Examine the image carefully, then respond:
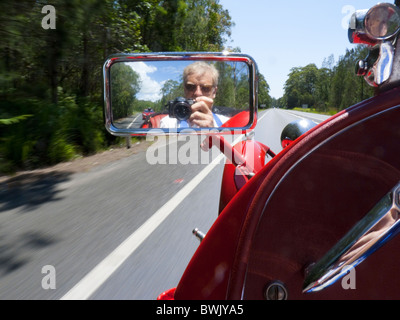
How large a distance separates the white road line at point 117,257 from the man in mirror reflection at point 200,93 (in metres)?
2.22

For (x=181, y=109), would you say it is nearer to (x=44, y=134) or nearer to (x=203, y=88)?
(x=203, y=88)

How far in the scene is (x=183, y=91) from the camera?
1509mm

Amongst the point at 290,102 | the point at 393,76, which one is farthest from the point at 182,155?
the point at 290,102

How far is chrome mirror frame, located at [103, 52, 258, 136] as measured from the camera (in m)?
1.42

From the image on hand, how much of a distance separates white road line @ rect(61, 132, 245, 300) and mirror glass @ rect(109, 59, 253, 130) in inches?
78.8

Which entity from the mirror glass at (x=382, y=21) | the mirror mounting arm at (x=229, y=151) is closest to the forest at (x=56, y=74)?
the mirror mounting arm at (x=229, y=151)

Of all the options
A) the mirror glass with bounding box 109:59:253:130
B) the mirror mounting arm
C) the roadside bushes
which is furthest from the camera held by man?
the roadside bushes

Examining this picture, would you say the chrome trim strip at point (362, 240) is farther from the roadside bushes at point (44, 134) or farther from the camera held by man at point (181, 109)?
the roadside bushes at point (44, 134)

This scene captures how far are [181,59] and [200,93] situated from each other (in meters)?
0.15

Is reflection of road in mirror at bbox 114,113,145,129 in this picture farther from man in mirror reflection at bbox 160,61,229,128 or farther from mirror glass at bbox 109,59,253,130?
man in mirror reflection at bbox 160,61,229,128

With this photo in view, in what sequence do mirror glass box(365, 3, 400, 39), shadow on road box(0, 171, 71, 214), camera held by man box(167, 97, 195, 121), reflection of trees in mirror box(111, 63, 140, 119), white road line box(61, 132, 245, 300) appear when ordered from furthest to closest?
1. shadow on road box(0, 171, 71, 214)
2. white road line box(61, 132, 245, 300)
3. reflection of trees in mirror box(111, 63, 140, 119)
4. camera held by man box(167, 97, 195, 121)
5. mirror glass box(365, 3, 400, 39)

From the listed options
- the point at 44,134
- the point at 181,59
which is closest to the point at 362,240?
the point at 181,59

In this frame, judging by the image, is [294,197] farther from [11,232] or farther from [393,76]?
[11,232]
